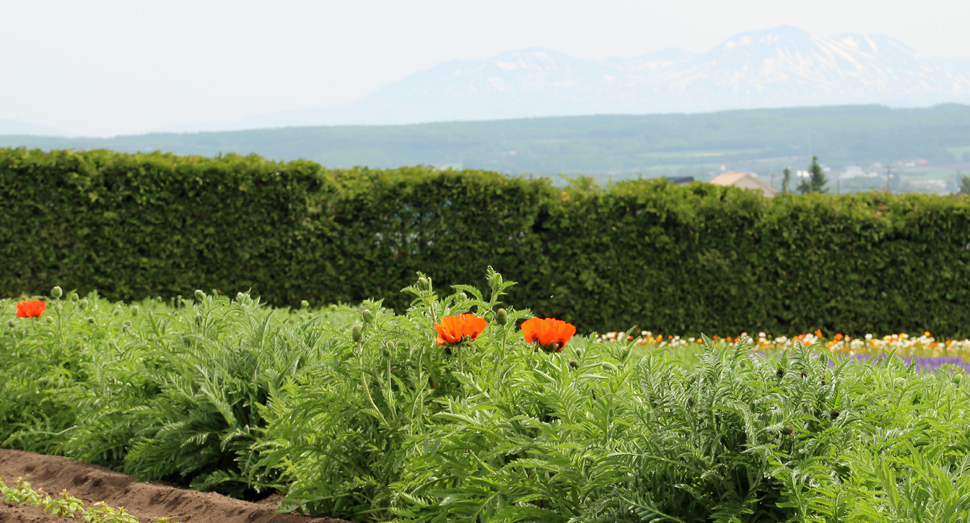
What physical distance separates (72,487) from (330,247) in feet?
16.5

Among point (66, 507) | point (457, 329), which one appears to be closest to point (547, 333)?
point (457, 329)

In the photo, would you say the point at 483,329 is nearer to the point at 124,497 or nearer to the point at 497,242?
the point at 124,497

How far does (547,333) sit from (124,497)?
204 cm

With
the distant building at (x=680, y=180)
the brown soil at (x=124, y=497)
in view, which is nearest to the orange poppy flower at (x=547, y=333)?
the brown soil at (x=124, y=497)

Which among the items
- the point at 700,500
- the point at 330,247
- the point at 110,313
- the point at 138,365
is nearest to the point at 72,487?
the point at 138,365

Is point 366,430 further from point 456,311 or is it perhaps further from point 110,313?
point 110,313

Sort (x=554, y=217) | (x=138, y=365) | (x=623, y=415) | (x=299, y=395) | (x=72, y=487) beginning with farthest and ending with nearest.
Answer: (x=554, y=217), (x=138, y=365), (x=72, y=487), (x=299, y=395), (x=623, y=415)

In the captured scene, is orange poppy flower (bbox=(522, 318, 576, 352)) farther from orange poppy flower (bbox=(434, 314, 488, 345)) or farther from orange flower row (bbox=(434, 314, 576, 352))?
orange poppy flower (bbox=(434, 314, 488, 345))

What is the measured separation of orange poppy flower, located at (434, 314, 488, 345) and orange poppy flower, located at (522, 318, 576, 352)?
7.0 inches

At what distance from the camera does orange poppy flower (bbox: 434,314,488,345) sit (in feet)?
7.11

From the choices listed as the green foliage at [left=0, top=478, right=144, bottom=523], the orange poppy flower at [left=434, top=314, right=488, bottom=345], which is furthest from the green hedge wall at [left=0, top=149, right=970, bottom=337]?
the orange poppy flower at [left=434, top=314, right=488, bottom=345]

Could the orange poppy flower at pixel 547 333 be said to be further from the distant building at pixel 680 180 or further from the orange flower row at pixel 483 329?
the distant building at pixel 680 180

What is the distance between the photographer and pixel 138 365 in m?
3.51

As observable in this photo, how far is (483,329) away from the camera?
224 cm
